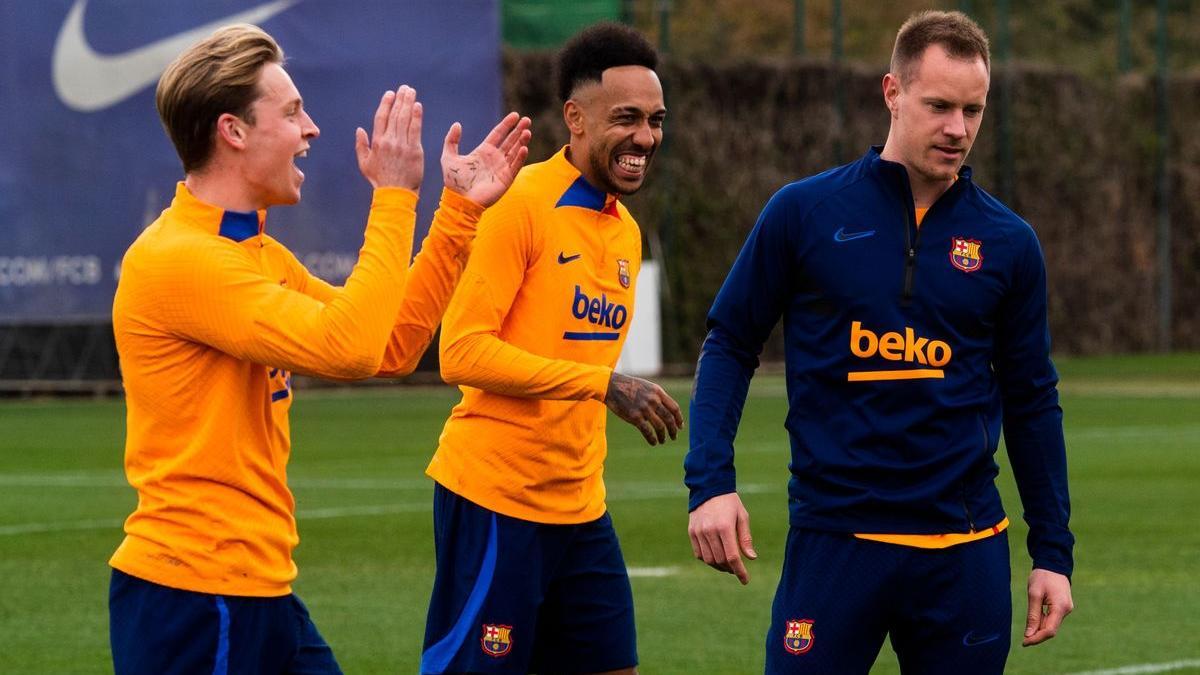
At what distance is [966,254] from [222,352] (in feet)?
5.59

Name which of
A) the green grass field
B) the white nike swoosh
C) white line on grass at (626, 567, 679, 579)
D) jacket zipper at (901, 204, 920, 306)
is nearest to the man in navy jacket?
jacket zipper at (901, 204, 920, 306)

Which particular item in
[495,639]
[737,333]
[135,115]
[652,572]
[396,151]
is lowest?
[652,572]

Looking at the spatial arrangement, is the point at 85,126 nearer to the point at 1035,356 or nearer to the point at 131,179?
the point at 131,179

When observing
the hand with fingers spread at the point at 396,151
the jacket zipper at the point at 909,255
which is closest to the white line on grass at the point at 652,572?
the jacket zipper at the point at 909,255

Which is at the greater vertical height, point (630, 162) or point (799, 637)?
point (630, 162)

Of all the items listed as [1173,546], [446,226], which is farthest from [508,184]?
[1173,546]

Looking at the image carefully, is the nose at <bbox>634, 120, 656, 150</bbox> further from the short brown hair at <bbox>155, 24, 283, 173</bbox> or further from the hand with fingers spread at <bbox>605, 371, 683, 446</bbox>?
the short brown hair at <bbox>155, 24, 283, 173</bbox>

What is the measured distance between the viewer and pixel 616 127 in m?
6.59

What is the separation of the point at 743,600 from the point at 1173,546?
3116 millimetres

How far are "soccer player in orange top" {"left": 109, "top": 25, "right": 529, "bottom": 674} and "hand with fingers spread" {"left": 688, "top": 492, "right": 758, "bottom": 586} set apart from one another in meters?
0.87

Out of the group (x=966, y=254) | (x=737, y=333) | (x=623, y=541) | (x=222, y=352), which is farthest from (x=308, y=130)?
(x=623, y=541)

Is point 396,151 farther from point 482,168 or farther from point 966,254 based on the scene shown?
point 966,254

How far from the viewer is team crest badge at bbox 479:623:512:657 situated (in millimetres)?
Answer: 6234

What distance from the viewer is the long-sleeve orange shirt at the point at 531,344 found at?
6230mm
